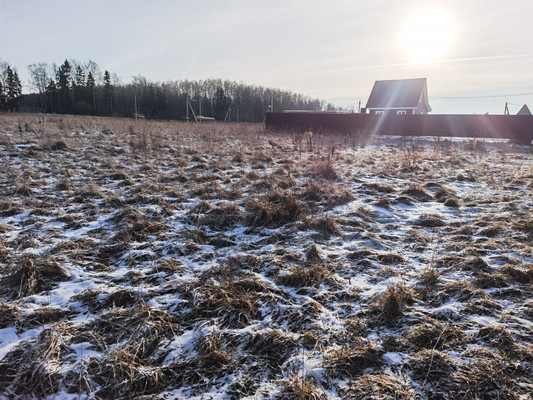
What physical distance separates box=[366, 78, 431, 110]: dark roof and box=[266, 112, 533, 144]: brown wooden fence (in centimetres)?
1880

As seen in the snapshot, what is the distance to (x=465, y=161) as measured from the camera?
9898 millimetres

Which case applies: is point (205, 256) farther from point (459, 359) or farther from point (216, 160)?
point (216, 160)

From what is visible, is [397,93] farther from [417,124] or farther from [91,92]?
[91,92]

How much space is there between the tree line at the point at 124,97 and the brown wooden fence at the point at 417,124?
2986 cm

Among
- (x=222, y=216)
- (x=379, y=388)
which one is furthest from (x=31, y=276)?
(x=379, y=388)

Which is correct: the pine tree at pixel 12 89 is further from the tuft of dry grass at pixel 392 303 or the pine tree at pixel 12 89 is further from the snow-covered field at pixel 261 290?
the tuft of dry grass at pixel 392 303

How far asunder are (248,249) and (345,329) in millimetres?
1789

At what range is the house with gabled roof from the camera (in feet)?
112

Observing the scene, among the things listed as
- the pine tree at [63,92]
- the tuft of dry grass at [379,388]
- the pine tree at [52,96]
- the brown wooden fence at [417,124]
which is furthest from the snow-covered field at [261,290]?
the pine tree at [52,96]

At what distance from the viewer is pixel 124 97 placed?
2832 inches

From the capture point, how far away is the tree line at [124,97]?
5875cm

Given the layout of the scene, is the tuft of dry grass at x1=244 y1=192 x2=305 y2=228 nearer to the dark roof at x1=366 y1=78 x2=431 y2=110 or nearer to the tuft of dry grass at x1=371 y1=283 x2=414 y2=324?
the tuft of dry grass at x1=371 y1=283 x2=414 y2=324

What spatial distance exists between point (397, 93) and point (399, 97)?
0.75m

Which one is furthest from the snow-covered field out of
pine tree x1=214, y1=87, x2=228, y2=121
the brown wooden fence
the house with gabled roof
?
pine tree x1=214, y1=87, x2=228, y2=121
